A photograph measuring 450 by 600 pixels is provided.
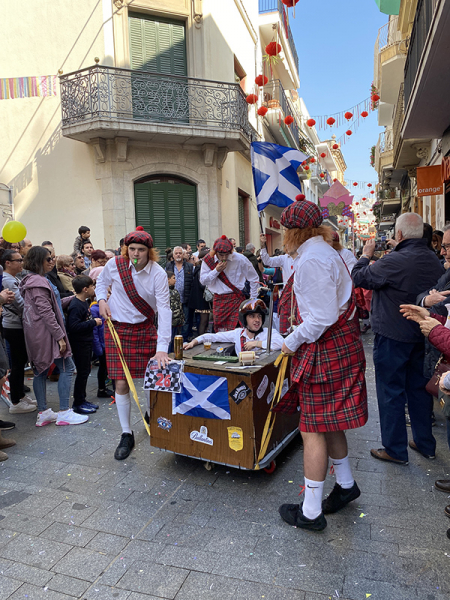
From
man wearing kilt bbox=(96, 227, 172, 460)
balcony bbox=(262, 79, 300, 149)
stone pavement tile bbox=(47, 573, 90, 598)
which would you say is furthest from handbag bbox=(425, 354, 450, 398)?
balcony bbox=(262, 79, 300, 149)

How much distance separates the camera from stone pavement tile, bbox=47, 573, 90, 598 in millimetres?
2332

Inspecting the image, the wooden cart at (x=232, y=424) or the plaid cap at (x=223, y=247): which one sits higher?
the plaid cap at (x=223, y=247)

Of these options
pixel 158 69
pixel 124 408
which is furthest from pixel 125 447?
pixel 158 69

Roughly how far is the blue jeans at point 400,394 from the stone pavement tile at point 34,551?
2538 millimetres

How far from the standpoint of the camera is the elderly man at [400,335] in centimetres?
353

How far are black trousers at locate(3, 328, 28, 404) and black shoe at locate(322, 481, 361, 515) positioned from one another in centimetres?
387

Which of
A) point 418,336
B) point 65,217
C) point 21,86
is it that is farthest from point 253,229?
point 418,336

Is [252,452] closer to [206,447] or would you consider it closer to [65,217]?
[206,447]

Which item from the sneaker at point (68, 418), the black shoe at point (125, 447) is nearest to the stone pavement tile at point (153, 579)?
the black shoe at point (125, 447)

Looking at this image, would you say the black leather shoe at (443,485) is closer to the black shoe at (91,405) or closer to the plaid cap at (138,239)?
the plaid cap at (138,239)

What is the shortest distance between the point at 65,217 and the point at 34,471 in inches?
377

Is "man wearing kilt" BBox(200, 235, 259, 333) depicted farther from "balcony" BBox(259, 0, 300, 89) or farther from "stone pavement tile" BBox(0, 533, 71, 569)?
"balcony" BBox(259, 0, 300, 89)

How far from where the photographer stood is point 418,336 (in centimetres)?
350

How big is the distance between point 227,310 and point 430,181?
6.36 metres
